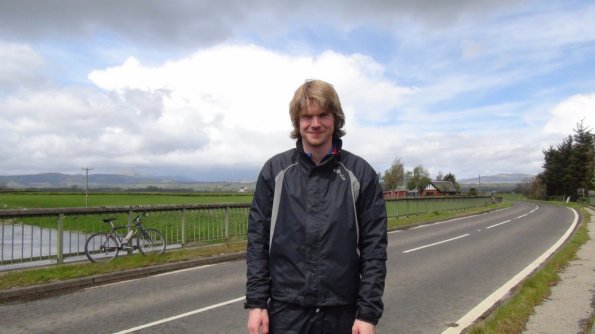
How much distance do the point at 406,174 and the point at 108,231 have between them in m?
91.9

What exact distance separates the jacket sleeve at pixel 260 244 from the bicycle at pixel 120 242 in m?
9.64

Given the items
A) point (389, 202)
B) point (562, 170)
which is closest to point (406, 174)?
point (562, 170)

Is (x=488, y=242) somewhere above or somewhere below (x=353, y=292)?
below

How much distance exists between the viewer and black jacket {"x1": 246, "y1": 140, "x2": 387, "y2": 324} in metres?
2.29

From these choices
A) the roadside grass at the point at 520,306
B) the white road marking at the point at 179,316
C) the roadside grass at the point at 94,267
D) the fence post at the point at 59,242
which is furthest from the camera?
the fence post at the point at 59,242

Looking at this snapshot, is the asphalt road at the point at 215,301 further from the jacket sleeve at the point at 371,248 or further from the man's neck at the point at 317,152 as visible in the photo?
the man's neck at the point at 317,152

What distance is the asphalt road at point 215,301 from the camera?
6.03 m

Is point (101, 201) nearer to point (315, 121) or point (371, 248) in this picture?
point (315, 121)

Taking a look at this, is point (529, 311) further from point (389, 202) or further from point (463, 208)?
point (463, 208)

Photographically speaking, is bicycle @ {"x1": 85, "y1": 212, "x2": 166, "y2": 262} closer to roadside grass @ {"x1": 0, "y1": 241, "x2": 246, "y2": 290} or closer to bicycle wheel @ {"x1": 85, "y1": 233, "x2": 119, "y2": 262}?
bicycle wheel @ {"x1": 85, "y1": 233, "x2": 119, "y2": 262}

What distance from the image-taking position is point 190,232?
13844 millimetres

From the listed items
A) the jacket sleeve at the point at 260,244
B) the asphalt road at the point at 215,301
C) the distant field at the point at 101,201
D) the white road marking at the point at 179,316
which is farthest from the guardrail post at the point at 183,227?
the distant field at the point at 101,201

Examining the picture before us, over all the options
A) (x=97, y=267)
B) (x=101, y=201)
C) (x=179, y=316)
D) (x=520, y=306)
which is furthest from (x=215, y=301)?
(x=101, y=201)

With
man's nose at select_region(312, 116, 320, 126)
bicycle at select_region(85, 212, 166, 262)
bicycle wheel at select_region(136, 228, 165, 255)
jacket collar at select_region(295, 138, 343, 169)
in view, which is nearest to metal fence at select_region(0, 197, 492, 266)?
bicycle at select_region(85, 212, 166, 262)
